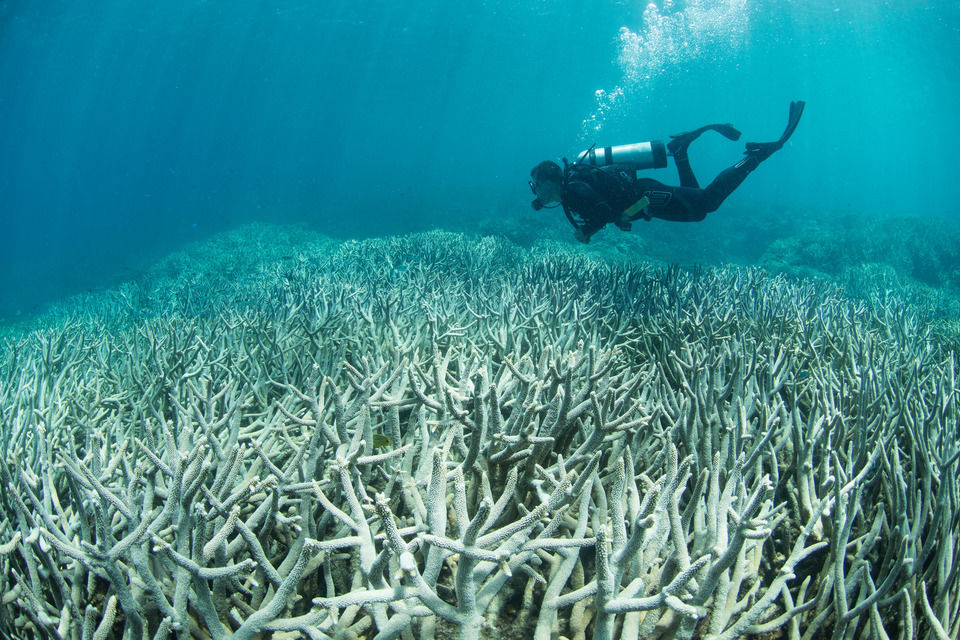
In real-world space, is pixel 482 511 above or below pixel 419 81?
below

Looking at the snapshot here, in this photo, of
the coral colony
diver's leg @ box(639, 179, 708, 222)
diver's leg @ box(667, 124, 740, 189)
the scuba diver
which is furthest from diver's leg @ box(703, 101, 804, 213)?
the coral colony

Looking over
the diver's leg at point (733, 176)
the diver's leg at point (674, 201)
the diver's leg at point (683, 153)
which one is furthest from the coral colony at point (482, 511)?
the diver's leg at point (683, 153)

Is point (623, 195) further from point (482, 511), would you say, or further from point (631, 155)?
point (482, 511)

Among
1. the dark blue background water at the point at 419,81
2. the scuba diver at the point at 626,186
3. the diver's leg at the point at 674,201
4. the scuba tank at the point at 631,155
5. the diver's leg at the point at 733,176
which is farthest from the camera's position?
the dark blue background water at the point at 419,81

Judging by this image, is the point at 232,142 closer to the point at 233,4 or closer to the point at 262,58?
the point at 262,58

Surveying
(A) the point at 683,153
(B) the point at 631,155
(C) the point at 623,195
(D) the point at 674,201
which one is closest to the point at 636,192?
(C) the point at 623,195

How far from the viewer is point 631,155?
8164 mm

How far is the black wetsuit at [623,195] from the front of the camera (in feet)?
23.5

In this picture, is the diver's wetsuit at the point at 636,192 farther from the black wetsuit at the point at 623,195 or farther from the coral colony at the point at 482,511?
the coral colony at the point at 482,511

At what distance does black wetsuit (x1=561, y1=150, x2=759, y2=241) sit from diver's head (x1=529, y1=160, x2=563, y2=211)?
0.12m

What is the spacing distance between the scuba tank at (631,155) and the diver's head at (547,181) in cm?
120

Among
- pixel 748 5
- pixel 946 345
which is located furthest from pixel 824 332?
pixel 748 5

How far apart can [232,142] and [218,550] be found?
7118 inches

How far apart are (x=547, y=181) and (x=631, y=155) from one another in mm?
2162
